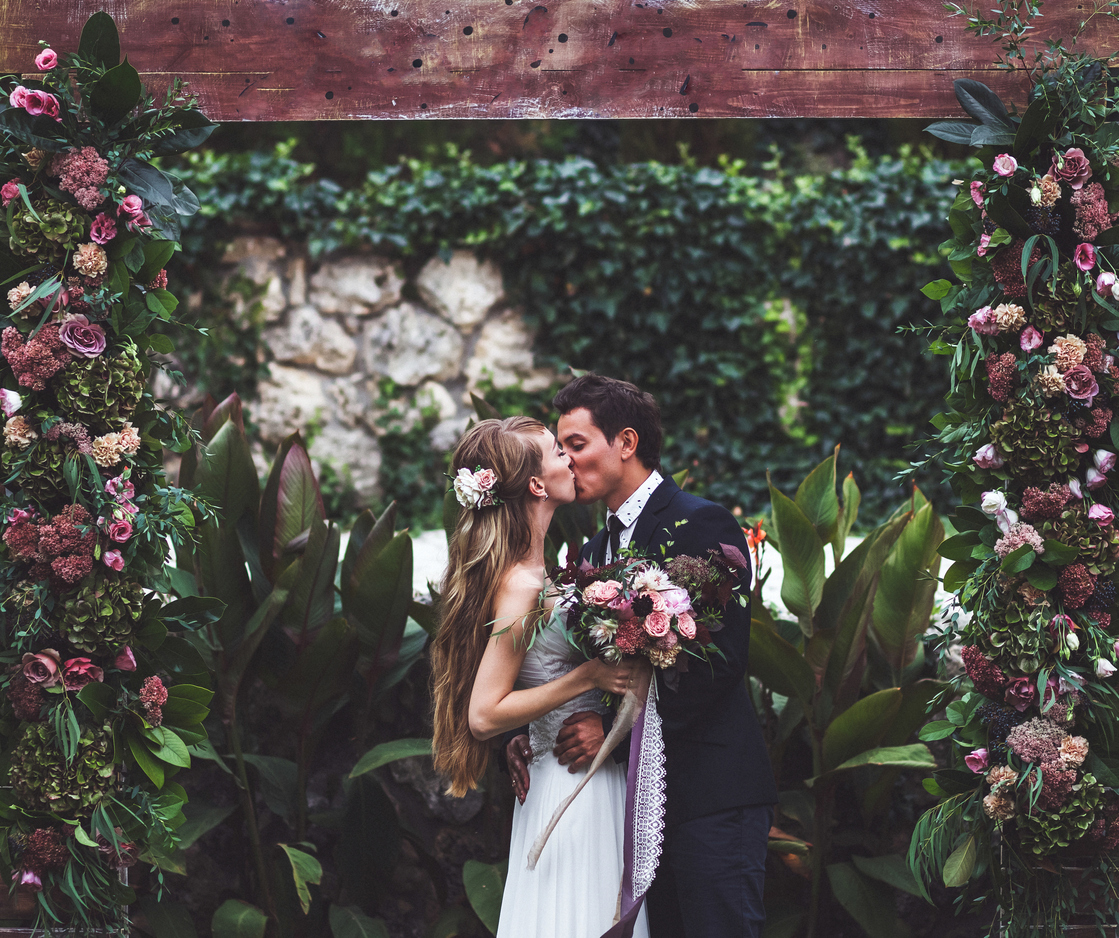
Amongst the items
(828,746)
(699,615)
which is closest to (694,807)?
(699,615)

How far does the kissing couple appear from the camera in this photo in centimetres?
222

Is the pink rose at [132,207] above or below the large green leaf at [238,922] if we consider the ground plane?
above

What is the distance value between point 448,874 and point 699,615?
1.75 metres

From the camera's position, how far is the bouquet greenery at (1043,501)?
2.38 meters

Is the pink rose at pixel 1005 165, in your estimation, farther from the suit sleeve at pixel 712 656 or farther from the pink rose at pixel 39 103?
the pink rose at pixel 39 103

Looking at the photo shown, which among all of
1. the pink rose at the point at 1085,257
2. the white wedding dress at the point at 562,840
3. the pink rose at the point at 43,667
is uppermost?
the pink rose at the point at 1085,257

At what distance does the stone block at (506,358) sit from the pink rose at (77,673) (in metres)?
3.73

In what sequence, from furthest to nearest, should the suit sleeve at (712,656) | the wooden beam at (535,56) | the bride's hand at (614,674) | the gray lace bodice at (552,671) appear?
the wooden beam at (535,56) → the gray lace bodice at (552,671) → the suit sleeve at (712,656) → the bride's hand at (614,674)

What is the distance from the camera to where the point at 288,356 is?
236 inches

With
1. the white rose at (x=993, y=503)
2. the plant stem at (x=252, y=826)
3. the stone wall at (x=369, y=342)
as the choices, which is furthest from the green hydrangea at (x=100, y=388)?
the stone wall at (x=369, y=342)

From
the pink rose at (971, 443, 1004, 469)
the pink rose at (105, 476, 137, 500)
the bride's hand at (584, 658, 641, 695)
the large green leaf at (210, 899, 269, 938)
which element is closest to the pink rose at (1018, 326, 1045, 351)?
the pink rose at (971, 443, 1004, 469)

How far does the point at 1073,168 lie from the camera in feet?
7.91

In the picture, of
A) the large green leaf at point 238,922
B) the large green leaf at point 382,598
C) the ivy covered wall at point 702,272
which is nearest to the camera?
the large green leaf at point 238,922

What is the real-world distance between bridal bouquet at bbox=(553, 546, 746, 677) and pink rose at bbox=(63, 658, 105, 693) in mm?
1238
